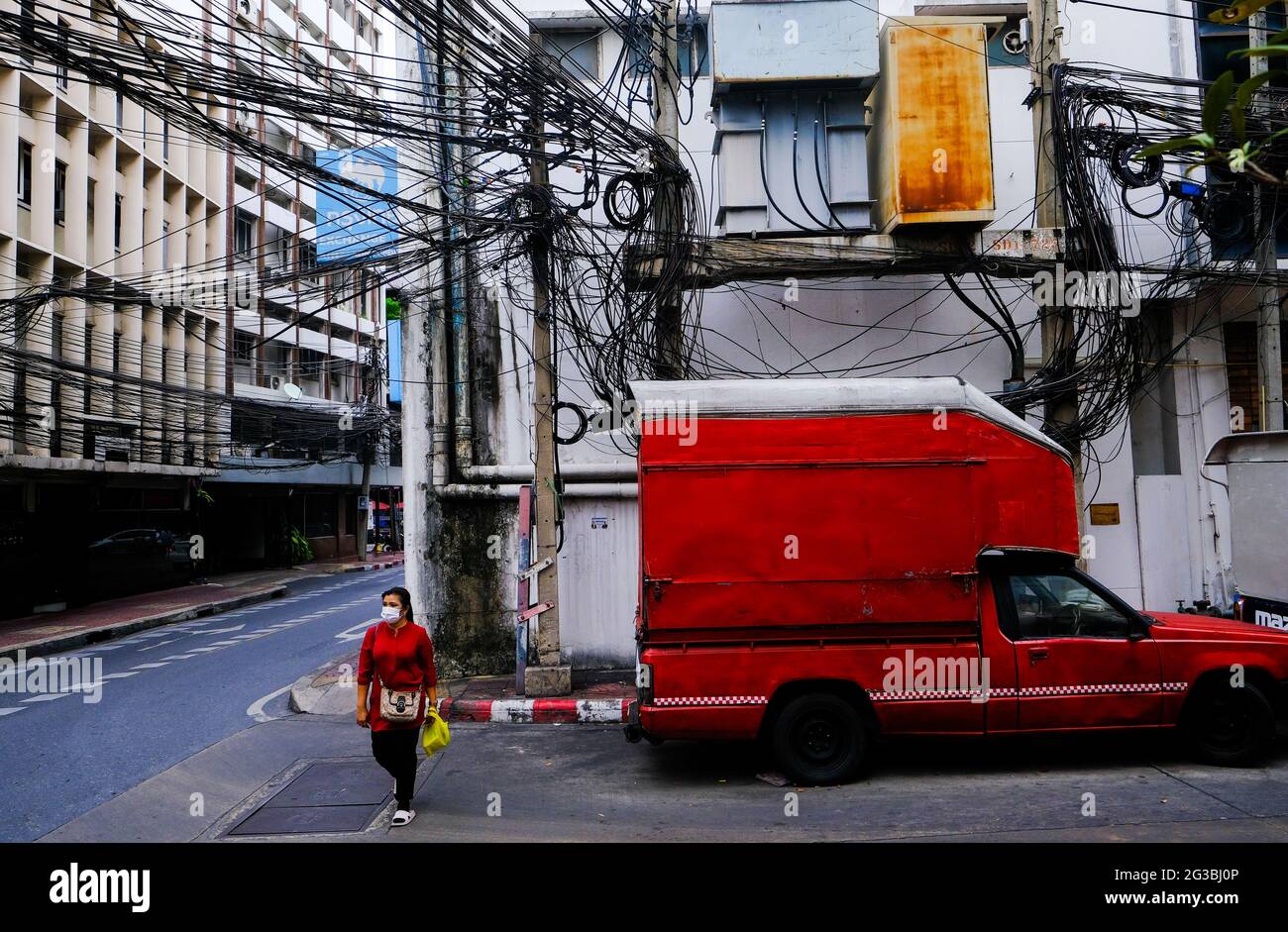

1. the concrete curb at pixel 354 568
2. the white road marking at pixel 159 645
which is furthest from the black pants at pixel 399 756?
the concrete curb at pixel 354 568

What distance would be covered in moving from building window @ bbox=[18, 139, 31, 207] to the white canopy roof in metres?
18.5

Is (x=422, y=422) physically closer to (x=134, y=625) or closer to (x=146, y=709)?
(x=146, y=709)

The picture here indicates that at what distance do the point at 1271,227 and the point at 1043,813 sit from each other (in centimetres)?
818

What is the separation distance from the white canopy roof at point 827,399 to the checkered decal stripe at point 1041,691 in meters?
1.71

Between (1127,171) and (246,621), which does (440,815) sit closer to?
(1127,171)

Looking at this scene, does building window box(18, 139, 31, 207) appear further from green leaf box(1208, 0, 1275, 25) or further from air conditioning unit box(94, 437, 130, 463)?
green leaf box(1208, 0, 1275, 25)

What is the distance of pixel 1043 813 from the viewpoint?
5.66m

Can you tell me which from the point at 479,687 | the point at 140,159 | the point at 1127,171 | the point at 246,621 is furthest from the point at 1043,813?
the point at 140,159

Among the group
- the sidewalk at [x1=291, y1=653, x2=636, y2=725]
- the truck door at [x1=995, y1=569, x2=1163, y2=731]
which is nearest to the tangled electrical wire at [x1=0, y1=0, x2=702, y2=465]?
the sidewalk at [x1=291, y1=653, x2=636, y2=725]

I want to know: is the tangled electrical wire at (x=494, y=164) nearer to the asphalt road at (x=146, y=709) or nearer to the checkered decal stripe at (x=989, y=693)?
the asphalt road at (x=146, y=709)

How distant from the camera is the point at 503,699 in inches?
356

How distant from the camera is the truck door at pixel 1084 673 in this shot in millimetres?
6398

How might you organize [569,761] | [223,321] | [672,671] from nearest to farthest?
1. [672,671]
2. [569,761]
3. [223,321]

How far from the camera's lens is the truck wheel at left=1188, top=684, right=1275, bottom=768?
6465 mm
